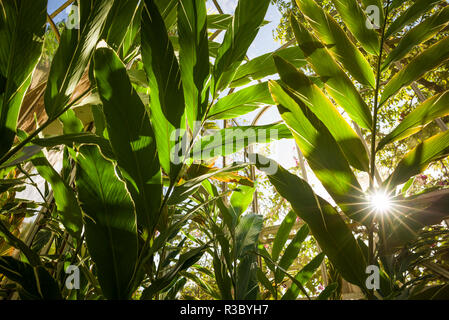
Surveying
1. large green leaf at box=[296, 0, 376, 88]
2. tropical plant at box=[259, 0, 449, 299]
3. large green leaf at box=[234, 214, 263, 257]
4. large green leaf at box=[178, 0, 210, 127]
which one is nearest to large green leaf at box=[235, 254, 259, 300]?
large green leaf at box=[234, 214, 263, 257]

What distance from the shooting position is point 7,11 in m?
0.38

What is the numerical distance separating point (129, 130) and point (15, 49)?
8.0 inches

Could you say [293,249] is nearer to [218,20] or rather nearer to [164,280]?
[164,280]

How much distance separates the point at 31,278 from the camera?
1.26 ft

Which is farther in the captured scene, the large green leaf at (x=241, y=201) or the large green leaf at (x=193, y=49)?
the large green leaf at (x=241, y=201)

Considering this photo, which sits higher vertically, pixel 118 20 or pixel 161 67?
pixel 118 20

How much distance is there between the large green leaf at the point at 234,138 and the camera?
0.57m

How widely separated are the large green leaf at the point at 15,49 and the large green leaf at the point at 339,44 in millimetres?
487

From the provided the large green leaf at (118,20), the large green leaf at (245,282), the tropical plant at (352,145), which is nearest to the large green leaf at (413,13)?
the tropical plant at (352,145)

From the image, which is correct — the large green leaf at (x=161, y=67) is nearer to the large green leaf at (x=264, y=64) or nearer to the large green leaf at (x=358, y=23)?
the large green leaf at (x=264, y=64)

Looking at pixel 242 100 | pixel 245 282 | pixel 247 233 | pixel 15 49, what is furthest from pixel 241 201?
pixel 15 49

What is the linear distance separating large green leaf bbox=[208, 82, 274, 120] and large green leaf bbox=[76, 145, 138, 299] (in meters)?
0.31

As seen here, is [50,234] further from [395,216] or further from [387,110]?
[387,110]

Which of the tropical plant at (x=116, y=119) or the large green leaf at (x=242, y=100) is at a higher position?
the large green leaf at (x=242, y=100)
